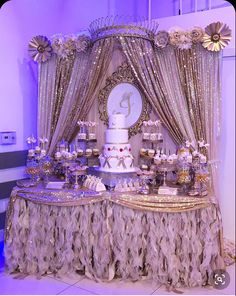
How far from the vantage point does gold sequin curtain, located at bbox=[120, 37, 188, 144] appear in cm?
257

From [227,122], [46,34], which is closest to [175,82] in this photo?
[227,122]

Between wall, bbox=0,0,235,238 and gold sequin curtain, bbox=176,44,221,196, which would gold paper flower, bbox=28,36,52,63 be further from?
gold sequin curtain, bbox=176,44,221,196

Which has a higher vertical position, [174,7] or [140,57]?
[174,7]

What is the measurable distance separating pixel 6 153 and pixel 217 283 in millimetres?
2095

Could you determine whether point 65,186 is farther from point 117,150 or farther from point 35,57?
point 35,57

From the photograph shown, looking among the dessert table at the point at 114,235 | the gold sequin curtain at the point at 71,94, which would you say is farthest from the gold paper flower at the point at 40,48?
the dessert table at the point at 114,235

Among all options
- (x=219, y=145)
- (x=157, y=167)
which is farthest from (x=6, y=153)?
(x=219, y=145)

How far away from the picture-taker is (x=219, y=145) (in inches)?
103

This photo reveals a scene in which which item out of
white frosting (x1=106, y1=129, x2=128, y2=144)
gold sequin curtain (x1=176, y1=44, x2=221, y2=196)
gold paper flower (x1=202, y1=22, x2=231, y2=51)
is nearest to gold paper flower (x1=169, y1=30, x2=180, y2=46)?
gold sequin curtain (x1=176, y1=44, x2=221, y2=196)

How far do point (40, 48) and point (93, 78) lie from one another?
651mm

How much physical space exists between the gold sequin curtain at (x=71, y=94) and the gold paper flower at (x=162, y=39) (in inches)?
26.0

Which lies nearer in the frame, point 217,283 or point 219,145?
point 217,283

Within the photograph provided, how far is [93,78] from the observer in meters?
2.73

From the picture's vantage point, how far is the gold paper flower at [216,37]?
2406 millimetres
